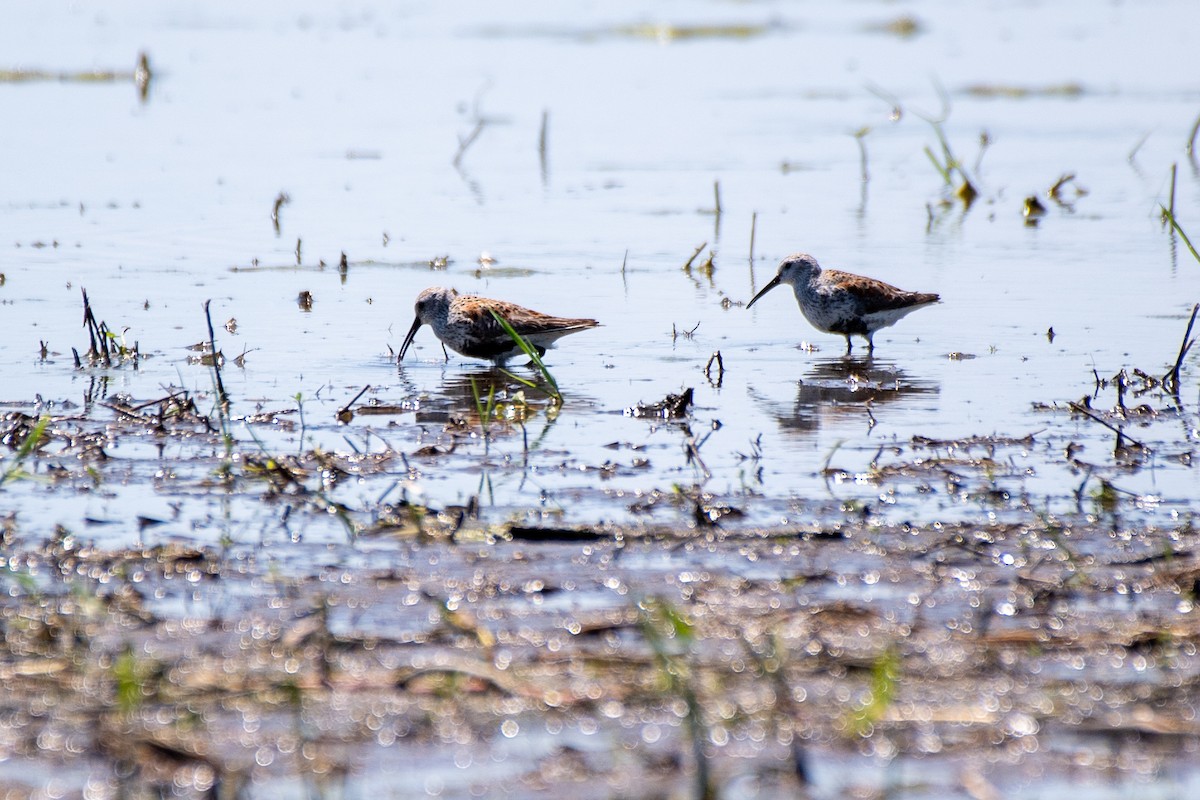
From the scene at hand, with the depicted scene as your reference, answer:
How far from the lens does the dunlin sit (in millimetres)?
10516

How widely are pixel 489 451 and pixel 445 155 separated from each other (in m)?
12.5

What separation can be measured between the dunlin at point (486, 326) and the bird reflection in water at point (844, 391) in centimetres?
153

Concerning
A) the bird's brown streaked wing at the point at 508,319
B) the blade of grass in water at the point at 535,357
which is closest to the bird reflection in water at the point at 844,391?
the blade of grass in water at the point at 535,357

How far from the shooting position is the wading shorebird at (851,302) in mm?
11203

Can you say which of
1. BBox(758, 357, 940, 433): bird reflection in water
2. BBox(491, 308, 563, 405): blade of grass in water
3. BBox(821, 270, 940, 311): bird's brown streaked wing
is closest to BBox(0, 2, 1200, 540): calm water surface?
BBox(758, 357, 940, 433): bird reflection in water

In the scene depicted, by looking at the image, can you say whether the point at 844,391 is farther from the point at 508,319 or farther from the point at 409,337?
the point at 409,337

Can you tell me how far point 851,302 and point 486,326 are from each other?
97.0 inches

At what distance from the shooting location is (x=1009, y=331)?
37.7ft

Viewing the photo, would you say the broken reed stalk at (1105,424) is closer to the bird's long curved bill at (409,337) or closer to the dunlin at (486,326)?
the dunlin at (486,326)

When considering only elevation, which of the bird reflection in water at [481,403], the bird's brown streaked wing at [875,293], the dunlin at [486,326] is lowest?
the bird reflection in water at [481,403]

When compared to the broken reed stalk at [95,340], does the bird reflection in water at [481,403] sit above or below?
below

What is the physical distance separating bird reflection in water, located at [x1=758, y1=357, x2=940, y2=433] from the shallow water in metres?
0.04

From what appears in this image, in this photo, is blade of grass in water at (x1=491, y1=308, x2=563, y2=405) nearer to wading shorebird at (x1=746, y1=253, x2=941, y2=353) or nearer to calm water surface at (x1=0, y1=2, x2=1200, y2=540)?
calm water surface at (x1=0, y1=2, x2=1200, y2=540)

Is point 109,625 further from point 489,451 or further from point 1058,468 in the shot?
point 1058,468
